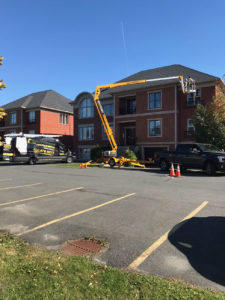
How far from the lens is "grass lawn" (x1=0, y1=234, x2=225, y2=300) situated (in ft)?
8.41

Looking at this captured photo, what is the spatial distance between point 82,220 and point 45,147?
21070mm

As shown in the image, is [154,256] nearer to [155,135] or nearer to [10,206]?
[10,206]

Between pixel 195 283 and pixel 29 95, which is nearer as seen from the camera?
pixel 195 283

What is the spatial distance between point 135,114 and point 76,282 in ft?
84.7

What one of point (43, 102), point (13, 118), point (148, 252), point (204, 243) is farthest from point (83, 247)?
point (13, 118)

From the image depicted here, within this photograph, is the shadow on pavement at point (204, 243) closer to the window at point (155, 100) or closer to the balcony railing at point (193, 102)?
the balcony railing at point (193, 102)

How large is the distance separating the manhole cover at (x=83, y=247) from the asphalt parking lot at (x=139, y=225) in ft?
0.52

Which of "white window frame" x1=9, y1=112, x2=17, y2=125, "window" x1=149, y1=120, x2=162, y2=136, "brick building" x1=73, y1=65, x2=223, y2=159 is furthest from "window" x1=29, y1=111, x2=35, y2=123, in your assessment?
"window" x1=149, y1=120, x2=162, y2=136

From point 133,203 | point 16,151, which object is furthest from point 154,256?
point 16,151

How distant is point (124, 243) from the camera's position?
408 centimetres

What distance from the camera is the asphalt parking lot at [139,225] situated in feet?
11.0

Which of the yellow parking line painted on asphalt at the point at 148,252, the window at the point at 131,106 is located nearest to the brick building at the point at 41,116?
the window at the point at 131,106

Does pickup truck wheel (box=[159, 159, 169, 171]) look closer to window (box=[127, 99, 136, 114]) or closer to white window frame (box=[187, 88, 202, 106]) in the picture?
white window frame (box=[187, 88, 202, 106])

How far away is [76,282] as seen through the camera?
2803 mm
